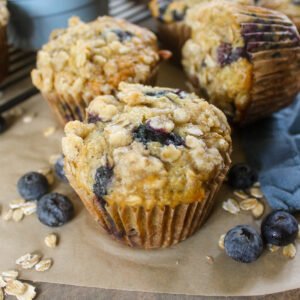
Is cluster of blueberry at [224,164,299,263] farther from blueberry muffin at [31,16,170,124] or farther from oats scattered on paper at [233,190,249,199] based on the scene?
blueberry muffin at [31,16,170,124]

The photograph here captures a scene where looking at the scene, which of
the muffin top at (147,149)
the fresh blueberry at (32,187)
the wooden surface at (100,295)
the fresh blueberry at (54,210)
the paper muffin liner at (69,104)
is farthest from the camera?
the paper muffin liner at (69,104)

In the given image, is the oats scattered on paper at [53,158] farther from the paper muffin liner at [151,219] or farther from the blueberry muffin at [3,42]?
the blueberry muffin at [3,42]

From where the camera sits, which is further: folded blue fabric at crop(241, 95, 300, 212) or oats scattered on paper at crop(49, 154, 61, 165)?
oats scattered on paper at crop(49, 154, 61, 165)

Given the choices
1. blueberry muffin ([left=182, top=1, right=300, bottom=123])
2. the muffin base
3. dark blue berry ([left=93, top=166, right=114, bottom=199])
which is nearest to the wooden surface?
→ dark blue berry ([left=93, top=166, right=114, bottom=199])

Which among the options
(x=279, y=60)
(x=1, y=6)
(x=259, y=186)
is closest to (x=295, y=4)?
(x=279, y=60)

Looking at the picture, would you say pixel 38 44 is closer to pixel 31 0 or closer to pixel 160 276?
pixel 31 0

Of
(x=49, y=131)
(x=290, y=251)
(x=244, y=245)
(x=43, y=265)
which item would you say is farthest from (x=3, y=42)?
(x=290, y=251)

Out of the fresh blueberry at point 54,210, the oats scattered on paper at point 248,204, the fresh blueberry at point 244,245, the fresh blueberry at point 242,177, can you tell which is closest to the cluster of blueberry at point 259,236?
the fresh blueberry at point 244,245
